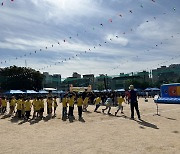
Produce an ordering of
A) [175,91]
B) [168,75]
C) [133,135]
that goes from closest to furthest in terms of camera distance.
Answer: [133,135]
[175,91]
[168,75]

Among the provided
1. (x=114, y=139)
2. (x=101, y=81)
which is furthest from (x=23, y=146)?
(x=101, y=81)

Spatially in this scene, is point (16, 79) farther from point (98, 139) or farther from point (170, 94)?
point (98, 139)

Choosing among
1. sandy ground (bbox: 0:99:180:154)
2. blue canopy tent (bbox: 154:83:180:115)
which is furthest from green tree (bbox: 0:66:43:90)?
sandy ground (bbox: 0:99:180:154)

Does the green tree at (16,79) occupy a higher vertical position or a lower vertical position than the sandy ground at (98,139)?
higher

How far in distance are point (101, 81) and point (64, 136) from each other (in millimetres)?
149341

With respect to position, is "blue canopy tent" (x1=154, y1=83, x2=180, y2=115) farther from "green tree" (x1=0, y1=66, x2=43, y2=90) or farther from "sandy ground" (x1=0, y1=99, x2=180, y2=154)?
"green tree" (x1=0, y1=66, x2=43, y2=90)

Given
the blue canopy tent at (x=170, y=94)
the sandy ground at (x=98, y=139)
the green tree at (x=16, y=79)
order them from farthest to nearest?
the green tree at (x=16, y=79) < the blue canopy tent at (x=170, y=94) < the sandy ground at (x=98, y=139)

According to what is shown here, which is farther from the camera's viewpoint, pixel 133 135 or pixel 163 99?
pixel 163 99

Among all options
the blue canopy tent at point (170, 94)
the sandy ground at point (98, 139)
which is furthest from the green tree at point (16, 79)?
the sandy ground at point (98, 139)

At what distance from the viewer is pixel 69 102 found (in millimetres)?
18938

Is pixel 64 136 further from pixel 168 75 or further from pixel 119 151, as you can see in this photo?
pixel 168 75

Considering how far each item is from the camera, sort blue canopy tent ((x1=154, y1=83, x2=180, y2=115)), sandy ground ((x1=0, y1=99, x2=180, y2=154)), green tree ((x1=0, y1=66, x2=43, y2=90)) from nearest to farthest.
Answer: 1. sandy ground ((x1=0, y1=99, x2=180, y2=154))
2. blue canopy tent ((x1=154, y1=83, x2=180, y2=115))
3. green tree ((x1=0, y1=66, x2=43, y2=90))

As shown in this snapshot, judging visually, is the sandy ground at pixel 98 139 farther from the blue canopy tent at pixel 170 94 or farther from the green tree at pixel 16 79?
the green tree at pixel 16 79

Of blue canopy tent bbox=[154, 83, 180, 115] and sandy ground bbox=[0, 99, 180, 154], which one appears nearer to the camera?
sandy ground bbox=[0, 99, 180, 154]
